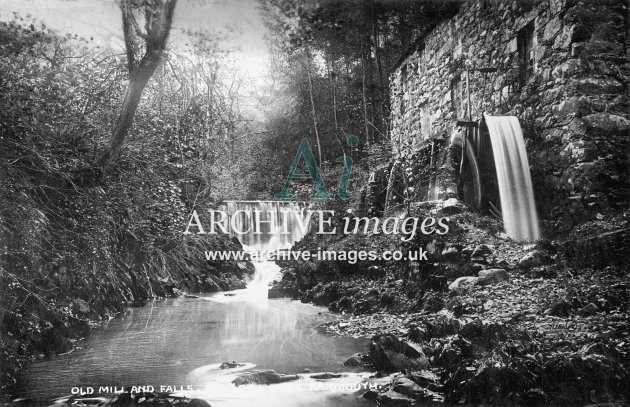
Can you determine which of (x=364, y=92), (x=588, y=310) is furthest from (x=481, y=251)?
(x=364, y=92)

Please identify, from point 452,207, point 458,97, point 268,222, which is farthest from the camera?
point 458,97

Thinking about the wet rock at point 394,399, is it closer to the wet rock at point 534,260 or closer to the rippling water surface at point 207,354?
the rippling water surface at point 207,354

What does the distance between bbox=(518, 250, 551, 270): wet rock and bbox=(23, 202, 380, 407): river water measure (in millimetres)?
1884

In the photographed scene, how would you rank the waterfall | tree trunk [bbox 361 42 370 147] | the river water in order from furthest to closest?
1. tree trunk [bbox 361 42 370 147]
2. the waterfall
3. the river water

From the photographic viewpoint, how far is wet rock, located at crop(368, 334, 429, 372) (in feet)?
13.8

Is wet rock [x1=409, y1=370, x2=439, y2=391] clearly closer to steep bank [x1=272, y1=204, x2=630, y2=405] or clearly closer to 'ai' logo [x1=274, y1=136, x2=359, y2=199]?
steep bank [x1=272, y1=204, x2=630, y2=405]

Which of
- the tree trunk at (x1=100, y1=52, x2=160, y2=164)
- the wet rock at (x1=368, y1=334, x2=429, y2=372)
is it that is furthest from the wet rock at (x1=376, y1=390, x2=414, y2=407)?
the tree trunk at (x1=100, y1=52, x2=160, y2=164)

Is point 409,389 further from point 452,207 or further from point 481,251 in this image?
point 452,207

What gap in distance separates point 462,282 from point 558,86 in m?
2.63

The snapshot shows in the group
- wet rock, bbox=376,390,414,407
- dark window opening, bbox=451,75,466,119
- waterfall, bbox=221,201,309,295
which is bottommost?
wet rock, bbox=376,390,414,407

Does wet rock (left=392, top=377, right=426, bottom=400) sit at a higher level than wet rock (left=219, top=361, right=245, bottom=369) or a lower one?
lower

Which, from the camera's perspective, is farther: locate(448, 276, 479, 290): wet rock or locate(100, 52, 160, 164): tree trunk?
locate(448, 276, 479, 290): wet rock

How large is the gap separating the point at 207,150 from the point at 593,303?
4.09 meters

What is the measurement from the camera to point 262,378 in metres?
4.18
